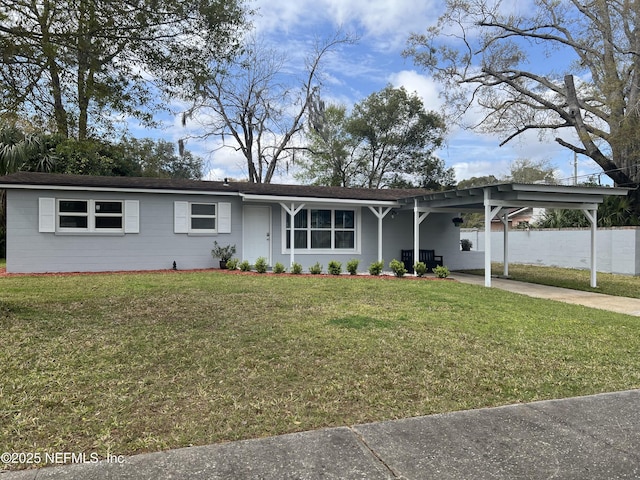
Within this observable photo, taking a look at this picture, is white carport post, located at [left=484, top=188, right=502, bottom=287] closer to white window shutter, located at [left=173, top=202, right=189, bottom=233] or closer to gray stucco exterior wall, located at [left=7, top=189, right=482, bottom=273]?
gray stucco exterior wall, located at [left=7, top=189, right=482, bottom=273]

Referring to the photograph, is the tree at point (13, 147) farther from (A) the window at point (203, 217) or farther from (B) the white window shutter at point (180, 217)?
(A) the window at point (203, 217)

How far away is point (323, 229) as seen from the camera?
1495 cm

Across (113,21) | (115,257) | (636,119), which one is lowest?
(115,257)

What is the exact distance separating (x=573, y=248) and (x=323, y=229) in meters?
10.2

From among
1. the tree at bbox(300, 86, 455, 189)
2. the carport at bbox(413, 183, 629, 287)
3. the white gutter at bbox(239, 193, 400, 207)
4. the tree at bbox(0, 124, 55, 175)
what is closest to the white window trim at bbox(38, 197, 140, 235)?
the tree at bbox(0, 124, 55, 175)

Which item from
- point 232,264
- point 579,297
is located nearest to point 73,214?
point 232,264

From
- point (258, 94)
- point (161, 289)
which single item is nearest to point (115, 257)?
A: point (161, 289)

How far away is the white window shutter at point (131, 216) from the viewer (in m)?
12.6

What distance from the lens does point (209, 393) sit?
3574mm

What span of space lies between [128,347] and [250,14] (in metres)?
7.77

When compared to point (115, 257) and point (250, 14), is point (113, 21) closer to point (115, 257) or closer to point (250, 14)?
point (250, 14)

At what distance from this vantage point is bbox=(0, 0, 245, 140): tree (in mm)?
6059

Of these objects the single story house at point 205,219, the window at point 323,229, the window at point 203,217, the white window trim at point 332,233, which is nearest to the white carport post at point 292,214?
the single story house at point 205,219

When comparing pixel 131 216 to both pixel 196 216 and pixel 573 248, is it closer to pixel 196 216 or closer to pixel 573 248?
pixel 196 216
